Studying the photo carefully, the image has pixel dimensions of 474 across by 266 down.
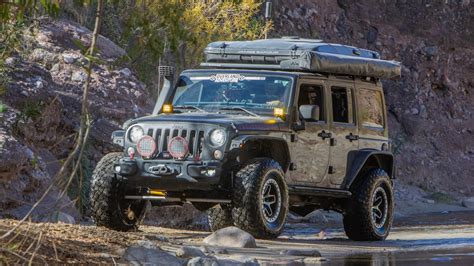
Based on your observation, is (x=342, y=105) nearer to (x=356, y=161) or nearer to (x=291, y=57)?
(x=356, y=161)

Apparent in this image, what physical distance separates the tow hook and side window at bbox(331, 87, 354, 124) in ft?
9.59

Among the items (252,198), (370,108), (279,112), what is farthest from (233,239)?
(370,108)

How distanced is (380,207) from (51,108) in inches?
224

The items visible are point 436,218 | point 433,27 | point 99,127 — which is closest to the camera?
point 99,127

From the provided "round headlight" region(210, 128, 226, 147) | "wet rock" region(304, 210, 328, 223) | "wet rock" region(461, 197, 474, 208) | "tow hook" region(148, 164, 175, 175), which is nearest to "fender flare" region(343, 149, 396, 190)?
"round headlight" region(210, 128, 226, 147)

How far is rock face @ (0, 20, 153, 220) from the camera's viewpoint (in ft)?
58.7

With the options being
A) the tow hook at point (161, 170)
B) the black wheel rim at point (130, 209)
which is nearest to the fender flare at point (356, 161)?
the black wheel rim at point (130, 209)

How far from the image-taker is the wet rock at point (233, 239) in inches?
534

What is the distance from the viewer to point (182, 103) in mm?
16109

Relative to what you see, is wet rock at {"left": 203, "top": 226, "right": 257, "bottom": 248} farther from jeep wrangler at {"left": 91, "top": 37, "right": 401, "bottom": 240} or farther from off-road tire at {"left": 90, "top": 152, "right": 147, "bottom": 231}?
off-road tire at {"left": 90, "top": 152, "right": 147, "bottom": 231}

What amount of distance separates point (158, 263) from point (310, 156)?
4.93 metres

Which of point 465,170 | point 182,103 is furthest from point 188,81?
point 465,170

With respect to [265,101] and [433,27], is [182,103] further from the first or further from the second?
[433,27]

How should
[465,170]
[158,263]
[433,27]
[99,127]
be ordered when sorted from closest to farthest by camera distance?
[158,263] < [99,127] < [465,170] < [433,27]
